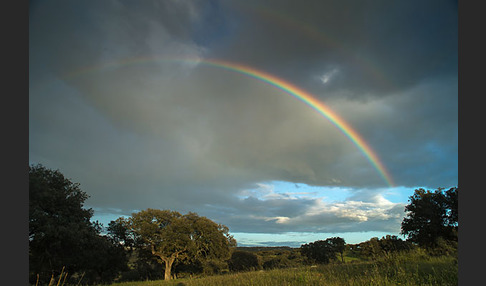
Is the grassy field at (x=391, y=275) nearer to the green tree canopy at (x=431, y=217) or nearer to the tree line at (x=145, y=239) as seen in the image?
the tree line at (x=145, y=239)

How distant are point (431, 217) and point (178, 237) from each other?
41.9 metres

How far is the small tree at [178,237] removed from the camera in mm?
46094

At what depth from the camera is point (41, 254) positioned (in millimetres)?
24484

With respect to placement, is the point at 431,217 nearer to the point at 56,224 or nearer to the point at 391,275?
the point at 391,275

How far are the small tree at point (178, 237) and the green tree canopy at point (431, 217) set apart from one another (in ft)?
104

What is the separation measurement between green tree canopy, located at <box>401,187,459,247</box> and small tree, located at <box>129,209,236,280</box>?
3171 centimetres

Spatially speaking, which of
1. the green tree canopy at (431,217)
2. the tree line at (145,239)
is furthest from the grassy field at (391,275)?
the green tree canopy at (431,217)

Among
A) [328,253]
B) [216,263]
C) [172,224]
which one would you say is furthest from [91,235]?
[328,253]

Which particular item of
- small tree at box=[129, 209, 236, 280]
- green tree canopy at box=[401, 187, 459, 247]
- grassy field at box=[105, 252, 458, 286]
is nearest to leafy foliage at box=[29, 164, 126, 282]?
small tree at box=[129, 209, 236, 280]

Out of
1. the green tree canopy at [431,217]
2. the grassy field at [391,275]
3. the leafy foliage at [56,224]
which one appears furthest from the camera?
the green tree canopy at [431,217]

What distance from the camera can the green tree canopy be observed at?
4284 centimetres

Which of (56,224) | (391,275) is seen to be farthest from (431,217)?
(56,224)

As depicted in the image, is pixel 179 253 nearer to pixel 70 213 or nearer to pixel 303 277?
pixel 70 213

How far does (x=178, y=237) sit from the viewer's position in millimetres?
46062
